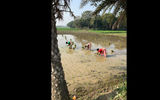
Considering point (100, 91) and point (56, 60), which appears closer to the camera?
point (56, 60)

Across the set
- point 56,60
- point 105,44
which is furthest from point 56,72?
point 105,44

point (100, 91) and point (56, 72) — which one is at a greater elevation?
point (56, 72)

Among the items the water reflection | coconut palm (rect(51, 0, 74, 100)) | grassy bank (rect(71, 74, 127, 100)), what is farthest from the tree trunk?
the water reflection

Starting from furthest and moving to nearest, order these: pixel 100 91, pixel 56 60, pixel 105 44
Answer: pixel 105 44 → pixel 100 91 → pixel 56 60

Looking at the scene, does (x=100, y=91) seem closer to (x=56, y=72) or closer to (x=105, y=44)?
(x=56, y=72)

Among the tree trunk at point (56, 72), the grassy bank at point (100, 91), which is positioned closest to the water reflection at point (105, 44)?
the grassy bank at point (100, 91)

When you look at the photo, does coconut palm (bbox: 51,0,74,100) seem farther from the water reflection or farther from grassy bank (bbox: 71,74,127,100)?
the water reflection

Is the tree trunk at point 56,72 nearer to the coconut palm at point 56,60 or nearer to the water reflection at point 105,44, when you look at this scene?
the coconut palm at point 56,60

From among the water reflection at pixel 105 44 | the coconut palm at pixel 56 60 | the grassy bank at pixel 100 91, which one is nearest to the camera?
the coconut palm at pixel 56 60

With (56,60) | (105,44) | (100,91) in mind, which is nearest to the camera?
(56,60)
